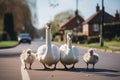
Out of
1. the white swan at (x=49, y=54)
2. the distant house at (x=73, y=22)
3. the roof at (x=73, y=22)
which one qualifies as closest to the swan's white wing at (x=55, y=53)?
the white swan at (x=49, y=54)

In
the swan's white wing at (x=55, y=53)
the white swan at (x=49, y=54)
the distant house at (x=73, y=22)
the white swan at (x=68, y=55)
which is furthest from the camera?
the distant house at (x=73, y=22)

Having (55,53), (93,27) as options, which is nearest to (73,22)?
(93,27)

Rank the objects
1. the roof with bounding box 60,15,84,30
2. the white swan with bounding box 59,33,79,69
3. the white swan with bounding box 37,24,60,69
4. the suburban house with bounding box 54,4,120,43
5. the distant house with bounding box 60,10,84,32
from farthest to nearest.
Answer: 1. the roof with bounding box 60,15,84,30
2. the distant house with bounding box 60,10,84,32
3. the suburban house with bounding box 54,4,120,43
4. the white swan with bounding box 59,33,79,69
5. the white swan with bounding box 37,24,60,69

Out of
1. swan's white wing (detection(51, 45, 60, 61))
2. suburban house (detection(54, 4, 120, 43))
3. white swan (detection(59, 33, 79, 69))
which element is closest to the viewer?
swan's white wing (detection(51, 45, 60, 61))

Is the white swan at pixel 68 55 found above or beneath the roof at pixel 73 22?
above

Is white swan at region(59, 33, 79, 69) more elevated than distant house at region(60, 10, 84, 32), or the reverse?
white swan at region(59, 33, 79, 69)

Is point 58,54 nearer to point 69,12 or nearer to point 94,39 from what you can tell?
point 94,39

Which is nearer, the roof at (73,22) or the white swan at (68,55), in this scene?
the white swan at (68,55)

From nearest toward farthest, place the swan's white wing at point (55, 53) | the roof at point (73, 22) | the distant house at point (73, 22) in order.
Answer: the swan's white wing at point (55, 53)
the distant house at point (73, 22)
the roof at point (73, 22)

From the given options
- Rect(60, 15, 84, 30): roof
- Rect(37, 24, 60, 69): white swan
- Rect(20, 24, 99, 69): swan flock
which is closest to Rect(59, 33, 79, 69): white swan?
Rect(20, 24, 99, 69): swan flock

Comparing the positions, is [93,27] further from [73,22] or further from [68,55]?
[68,55]

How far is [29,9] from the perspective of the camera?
99.1 meters

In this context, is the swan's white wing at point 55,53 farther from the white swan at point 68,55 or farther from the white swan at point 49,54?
the white swan at point 68,55

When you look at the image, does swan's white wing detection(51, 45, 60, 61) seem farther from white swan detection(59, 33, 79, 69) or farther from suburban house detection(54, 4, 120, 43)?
suburban house detection(54, 4, 120, 43)
